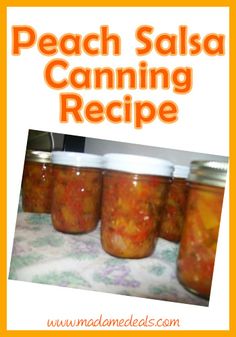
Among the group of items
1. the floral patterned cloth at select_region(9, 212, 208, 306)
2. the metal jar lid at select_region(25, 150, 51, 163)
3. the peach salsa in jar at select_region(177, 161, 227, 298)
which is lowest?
the floral patterned cloth at select_region(9, 212, 208, 306)

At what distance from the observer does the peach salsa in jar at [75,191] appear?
922mm

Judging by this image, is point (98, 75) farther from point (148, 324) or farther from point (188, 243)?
point (148, 324)

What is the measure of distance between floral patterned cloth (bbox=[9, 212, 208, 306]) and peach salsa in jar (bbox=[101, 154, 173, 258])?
4 centimetres

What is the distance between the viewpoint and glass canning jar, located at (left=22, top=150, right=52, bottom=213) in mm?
1121

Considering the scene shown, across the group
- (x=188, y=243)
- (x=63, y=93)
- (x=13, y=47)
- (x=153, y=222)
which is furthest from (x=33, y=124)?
(x=188, y=243)

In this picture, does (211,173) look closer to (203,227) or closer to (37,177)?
(203,227)

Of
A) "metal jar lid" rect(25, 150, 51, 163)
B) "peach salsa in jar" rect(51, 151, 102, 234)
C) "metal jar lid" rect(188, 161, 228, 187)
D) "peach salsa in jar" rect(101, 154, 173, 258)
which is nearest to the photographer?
"metal jar lid" rect(188, 161, 228, 187)

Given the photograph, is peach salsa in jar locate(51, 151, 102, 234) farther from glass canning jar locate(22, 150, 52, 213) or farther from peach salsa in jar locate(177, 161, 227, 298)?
peach salsa in jar locate(177, 161, 227, 298)

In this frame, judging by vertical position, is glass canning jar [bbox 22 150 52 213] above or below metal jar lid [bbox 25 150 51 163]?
below

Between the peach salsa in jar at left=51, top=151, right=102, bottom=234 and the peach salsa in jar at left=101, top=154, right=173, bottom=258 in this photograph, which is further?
the peach salsa in jar at left=51, top=151, right=102, bottom=234

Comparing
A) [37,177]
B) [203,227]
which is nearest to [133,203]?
[203,227]

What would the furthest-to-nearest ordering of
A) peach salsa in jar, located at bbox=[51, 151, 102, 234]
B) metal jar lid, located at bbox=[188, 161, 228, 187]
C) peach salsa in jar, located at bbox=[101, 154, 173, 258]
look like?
1. peach salsa in jar, located at bbox=[51, 151, 102, 234]
2. peach salsa in jar, located at bbox=[101, 154, 173, 258]
3. metal jar lid, located at bbox=[188, 161, 228, 187]

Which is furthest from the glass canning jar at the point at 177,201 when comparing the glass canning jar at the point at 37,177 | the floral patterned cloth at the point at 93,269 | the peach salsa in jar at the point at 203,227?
the glass canning jar at the point at 37,177

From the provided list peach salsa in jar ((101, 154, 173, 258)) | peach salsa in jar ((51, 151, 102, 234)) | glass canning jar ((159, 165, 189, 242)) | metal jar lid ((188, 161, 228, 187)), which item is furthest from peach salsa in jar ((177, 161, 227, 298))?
peach salsa in jar ((51, 151, 102, 234))
